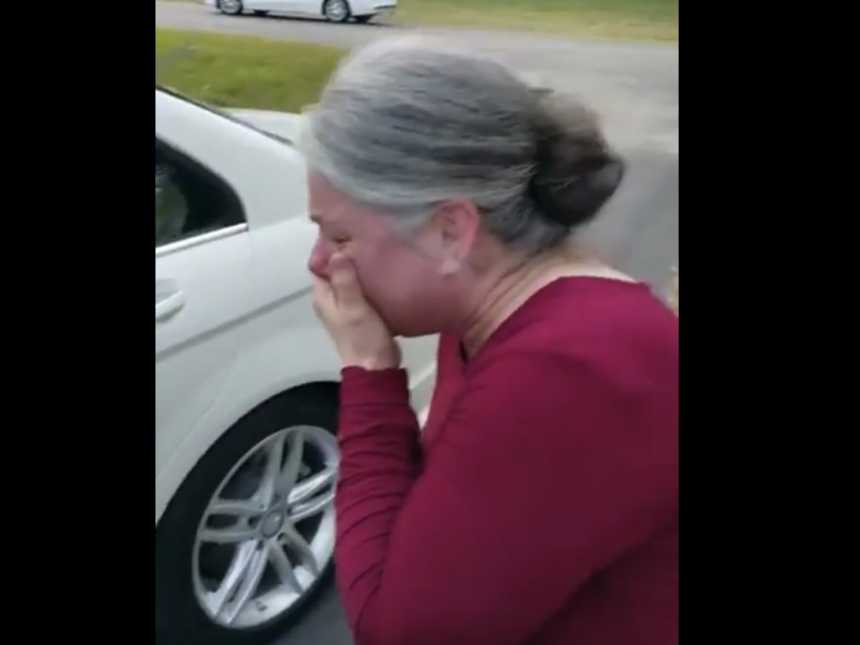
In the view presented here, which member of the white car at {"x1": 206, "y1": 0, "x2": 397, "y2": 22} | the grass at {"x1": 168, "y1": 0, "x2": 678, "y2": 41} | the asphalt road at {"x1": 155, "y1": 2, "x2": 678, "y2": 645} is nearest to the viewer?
the asphalt road at {"x1": 155, "y1": 2, "x2": 678, "y2": 645}

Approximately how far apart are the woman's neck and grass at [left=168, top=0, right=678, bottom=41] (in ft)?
1.25

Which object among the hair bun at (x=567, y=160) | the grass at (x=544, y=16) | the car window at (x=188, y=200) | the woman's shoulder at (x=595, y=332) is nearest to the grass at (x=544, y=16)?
the grass at (x=544, y=16)

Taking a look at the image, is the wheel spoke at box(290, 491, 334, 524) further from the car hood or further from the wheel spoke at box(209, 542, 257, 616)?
the car hood

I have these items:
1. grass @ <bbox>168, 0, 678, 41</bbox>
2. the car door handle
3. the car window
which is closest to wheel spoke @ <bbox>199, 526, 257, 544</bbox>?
the car door handle

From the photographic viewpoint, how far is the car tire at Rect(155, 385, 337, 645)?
6.42 ft

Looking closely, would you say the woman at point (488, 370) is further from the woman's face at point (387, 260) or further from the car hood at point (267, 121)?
the car hood at point (267, 121)

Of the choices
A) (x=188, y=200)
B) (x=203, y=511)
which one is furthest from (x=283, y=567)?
(x=188, y=200)

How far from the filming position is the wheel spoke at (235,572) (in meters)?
2.13

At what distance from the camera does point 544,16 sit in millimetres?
1586

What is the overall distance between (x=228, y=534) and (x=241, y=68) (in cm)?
83

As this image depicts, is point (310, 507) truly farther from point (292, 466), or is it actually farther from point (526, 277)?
point (526, 277)
